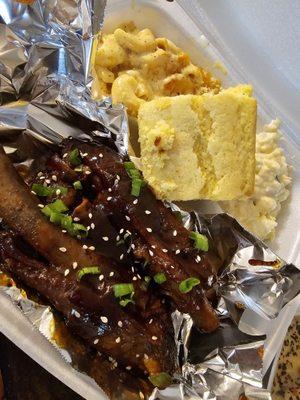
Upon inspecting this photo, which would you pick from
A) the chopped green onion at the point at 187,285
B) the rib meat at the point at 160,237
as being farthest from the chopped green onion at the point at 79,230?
the chopped green onion at the point at 187,285

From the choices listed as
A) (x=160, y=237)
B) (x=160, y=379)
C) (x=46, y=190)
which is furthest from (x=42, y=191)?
(x=160, y=379)

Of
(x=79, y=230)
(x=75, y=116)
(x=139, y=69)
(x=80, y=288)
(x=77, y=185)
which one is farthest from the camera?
(x=139, y=69)

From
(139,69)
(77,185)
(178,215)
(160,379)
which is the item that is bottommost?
(160,379)

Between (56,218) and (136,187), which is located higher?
(136,187)

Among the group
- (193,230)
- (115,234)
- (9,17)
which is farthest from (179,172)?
(9,17)

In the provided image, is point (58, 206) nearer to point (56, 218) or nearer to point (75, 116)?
point (56, 218)

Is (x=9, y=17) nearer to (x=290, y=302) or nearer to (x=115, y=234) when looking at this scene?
(x=115, y=234)
